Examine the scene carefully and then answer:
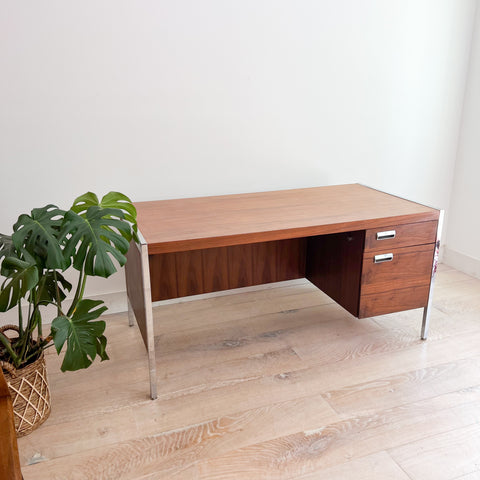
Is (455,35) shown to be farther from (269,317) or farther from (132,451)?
(132,451)

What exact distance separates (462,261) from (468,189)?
44cm

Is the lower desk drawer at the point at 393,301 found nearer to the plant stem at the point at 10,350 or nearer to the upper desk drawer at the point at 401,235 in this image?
the upper desk drawer at the point at 401,235

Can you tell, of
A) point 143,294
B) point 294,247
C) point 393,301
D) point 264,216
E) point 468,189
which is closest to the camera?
point 143,294

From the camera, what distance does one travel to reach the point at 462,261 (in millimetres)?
2824

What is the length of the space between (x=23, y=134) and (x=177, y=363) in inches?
46.1

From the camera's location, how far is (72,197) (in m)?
2.09

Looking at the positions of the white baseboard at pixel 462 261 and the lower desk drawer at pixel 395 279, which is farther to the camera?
the white baseboard at pixel 462 261

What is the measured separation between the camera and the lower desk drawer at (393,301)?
1.90 meters

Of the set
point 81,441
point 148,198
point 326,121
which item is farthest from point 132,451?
point 326,121

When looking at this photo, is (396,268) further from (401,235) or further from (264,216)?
(264,216)

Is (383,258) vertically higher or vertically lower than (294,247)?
higher

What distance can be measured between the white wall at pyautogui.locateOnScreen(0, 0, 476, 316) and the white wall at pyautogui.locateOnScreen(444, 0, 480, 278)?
0.21 ft

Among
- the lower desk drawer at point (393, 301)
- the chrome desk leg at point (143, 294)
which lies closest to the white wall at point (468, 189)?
the lower desk drawer at point (393, 301)

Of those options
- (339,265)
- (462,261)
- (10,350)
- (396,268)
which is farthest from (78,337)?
(462,261)
